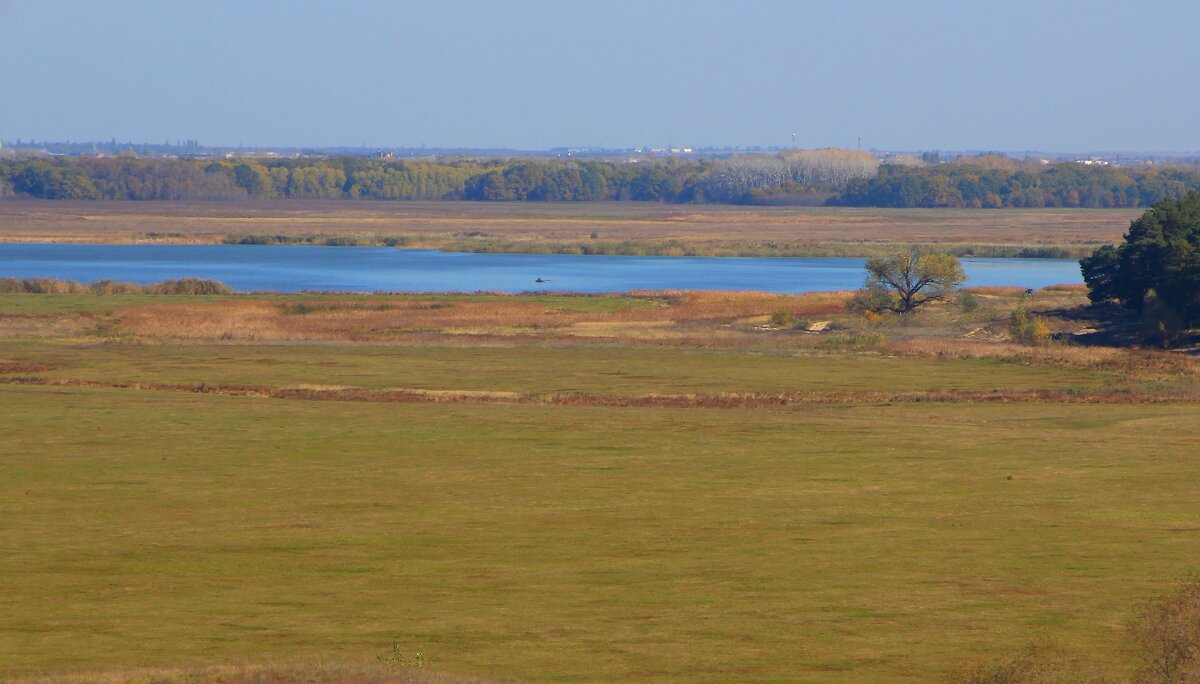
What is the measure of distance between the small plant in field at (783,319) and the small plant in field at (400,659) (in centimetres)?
4629

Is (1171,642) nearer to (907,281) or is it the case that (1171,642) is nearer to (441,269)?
(907,281)

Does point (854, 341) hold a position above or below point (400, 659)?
below

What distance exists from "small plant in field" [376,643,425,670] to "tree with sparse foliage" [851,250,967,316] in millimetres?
49732

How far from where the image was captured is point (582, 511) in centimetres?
2475

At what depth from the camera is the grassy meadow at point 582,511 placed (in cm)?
1655

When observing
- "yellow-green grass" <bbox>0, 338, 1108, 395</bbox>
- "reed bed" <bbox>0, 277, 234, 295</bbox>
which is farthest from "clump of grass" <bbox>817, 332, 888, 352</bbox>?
"reed bed" <bbox>0, 277, 234, 295</bbox>

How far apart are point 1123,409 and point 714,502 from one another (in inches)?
666

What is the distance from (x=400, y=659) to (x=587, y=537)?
7.37 m

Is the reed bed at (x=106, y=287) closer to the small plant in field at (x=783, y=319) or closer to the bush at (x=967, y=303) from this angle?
the small plant in field at (x=783, y=319)

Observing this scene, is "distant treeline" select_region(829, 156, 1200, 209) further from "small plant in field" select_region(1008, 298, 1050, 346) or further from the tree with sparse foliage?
"small plant in field" select_region(1008, 298, 1050, 346)

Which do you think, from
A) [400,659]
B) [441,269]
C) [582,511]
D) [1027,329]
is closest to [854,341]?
[1027,329]

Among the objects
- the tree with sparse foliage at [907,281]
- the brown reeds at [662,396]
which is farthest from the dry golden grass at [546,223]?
the brown reeds at [662,396]

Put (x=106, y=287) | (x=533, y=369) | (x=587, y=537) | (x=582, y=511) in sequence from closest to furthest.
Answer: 1. (x=587, y=537)
2. (x=582, y=511)
3. (x=533, y=369)
4. (x=106, y=287)

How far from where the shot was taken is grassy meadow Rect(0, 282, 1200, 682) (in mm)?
16547
